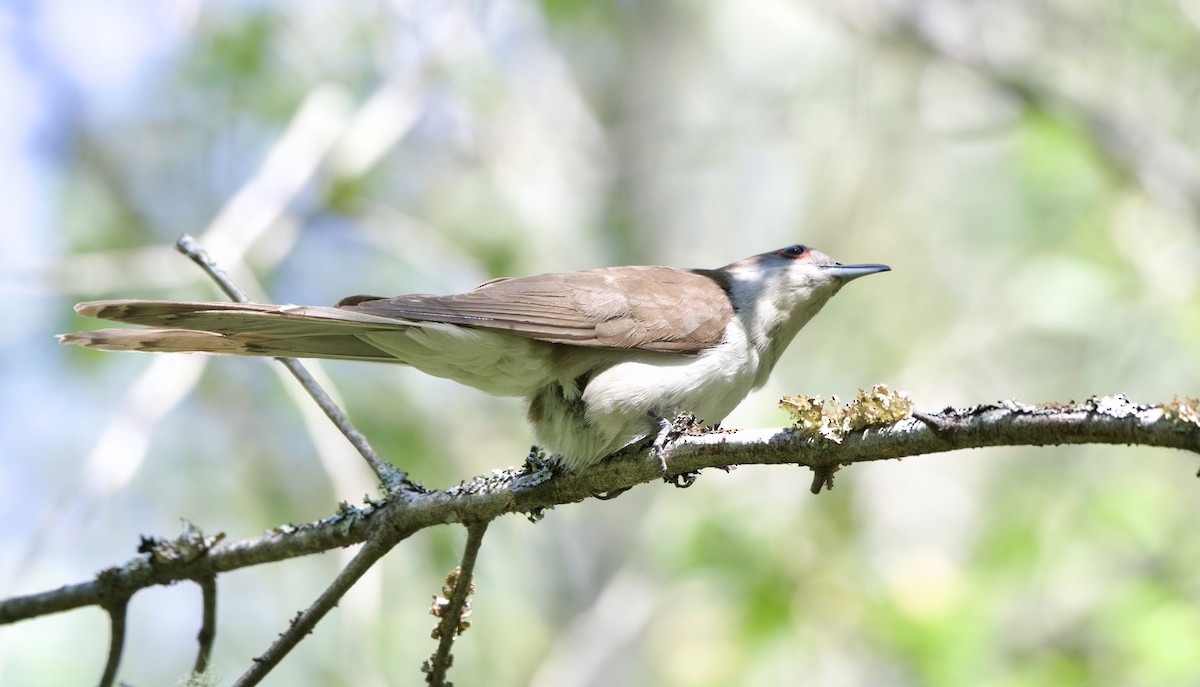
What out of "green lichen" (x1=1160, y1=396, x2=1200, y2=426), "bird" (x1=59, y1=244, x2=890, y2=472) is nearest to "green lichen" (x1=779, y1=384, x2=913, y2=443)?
"green lichen" (x1=1160, y1=396, x2=1200, y2=426)

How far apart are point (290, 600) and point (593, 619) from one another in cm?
222

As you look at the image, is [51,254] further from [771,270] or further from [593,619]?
[771,270]

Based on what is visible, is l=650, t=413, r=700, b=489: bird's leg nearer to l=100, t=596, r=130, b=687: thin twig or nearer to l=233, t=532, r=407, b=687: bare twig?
l=233, t=532, r=407, b=687: bare twig

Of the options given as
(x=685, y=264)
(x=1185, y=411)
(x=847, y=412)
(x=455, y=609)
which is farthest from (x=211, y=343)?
(x=685, y=264)

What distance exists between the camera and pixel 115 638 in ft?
10.9

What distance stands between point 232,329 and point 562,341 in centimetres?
119

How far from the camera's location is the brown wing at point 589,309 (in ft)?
12.3

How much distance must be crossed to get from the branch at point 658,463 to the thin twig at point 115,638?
38 mm

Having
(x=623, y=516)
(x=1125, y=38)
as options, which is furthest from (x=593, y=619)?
(x=1125, y=38)

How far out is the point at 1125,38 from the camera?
858 centimetres

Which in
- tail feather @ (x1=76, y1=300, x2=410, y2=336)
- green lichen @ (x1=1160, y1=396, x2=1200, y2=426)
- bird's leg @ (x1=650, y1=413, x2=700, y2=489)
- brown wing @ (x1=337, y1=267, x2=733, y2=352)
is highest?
brown wing @ (x1=337, y1=267, x2=733, y2=352)

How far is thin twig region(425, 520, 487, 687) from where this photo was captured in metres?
2.96

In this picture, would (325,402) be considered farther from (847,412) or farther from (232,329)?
(847,412)

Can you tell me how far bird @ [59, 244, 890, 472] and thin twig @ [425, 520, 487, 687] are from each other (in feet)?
1.71
